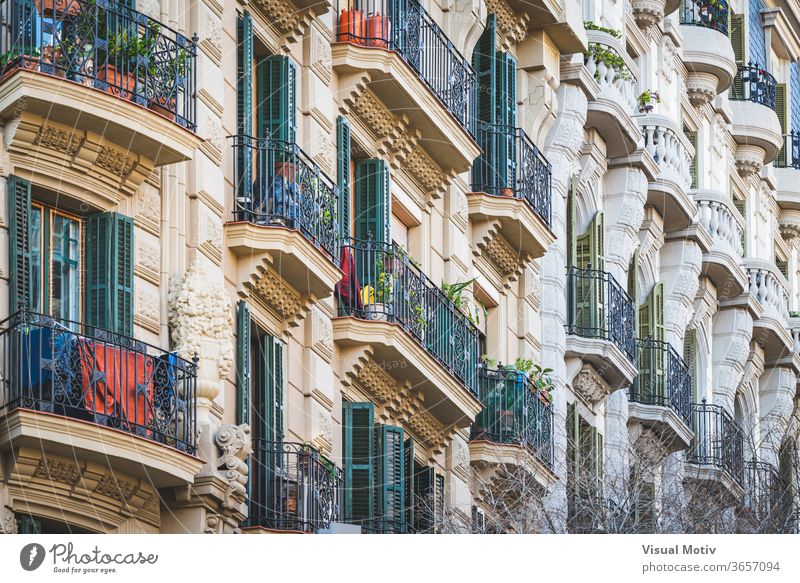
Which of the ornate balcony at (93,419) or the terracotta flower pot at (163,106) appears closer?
the ornate balcony at (93,419)

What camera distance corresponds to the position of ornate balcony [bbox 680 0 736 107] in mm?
45812

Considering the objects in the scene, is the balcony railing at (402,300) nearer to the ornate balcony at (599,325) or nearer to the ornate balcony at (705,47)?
the ornate balcony at (599,325)

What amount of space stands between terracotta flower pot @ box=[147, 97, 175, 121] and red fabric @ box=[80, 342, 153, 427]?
2263 mm

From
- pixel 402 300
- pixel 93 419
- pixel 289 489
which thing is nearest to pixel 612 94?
pixel 402 300

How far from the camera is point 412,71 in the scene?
100 ft

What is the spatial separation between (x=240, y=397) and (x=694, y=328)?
66.8ft

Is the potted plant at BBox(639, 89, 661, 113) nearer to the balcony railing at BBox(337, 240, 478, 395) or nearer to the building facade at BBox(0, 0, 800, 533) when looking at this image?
the building facade at BBox(0, 0, 800, 533)

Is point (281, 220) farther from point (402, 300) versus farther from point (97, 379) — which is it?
point (97, 379)

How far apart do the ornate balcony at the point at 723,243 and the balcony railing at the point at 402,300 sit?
43.9 ft

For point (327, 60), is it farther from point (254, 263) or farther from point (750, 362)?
point (750, 362)

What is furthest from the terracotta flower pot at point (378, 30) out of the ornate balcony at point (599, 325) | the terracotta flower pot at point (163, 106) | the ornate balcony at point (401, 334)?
the ornate balcony at point (599, 325)

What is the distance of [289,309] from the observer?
27.7 metres

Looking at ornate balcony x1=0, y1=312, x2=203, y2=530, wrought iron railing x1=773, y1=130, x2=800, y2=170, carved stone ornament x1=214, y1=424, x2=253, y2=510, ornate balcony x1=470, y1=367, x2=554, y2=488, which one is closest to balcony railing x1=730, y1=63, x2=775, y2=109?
wrought iron railing x1=773, y1=130, x2=800, y2=170

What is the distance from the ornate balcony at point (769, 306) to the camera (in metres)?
48.2
